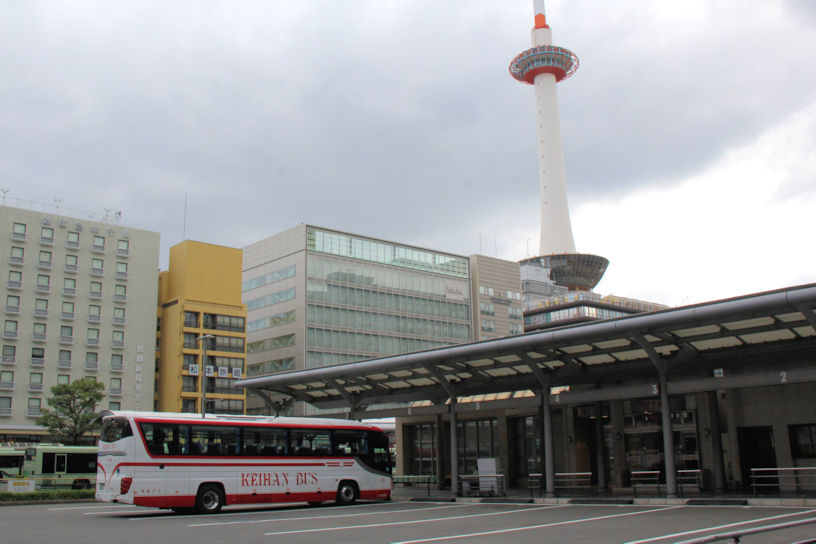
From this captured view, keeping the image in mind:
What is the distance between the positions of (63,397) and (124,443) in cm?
4072

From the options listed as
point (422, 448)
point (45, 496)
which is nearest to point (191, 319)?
point (422, 448)

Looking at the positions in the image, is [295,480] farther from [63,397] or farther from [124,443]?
[63,397]

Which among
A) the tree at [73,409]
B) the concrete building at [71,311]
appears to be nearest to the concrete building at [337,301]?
the concrete building at [71,311]

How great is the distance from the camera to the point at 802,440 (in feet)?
85.3

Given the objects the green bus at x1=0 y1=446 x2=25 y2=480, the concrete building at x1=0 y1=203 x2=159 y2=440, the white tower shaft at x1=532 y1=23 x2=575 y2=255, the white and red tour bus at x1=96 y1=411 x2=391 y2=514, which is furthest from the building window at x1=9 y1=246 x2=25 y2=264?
the white tower shaft at x1=532 y1=23 x2=575 y2=255

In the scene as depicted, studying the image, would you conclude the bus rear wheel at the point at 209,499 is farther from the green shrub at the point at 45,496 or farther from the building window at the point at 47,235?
the building window at the point at 47,235

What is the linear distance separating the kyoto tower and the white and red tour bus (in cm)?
11324

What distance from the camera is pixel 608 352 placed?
2600 centimetres

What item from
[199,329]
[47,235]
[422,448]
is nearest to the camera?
[422,448]

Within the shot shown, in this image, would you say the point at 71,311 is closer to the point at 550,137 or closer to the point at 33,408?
the point at 33,408

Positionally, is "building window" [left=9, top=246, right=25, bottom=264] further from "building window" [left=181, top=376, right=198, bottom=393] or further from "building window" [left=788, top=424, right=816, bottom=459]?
"building window" [left=788, top=424, right=816, bottom=459]

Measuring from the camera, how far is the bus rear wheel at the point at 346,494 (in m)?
27.8

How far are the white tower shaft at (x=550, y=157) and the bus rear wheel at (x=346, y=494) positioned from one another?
377 feet

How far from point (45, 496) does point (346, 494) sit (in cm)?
1349
